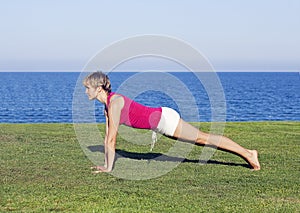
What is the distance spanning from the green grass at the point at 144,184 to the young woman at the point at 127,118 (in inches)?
23.3

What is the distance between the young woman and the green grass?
59 centimetres

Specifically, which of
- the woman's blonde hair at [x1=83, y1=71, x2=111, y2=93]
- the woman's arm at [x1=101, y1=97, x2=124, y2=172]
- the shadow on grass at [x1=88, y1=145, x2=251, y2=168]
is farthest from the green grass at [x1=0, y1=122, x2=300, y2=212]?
the woman's blonde hair at [x1=83, y1=71, x2=111, y2=93]

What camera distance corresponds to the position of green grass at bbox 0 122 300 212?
8.40m

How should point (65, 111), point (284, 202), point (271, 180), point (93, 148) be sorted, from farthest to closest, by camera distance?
point (65, 111) < point (93, 148) < point (271, 180) < point (284, 202)

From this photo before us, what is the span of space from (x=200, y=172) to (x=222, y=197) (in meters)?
2.27

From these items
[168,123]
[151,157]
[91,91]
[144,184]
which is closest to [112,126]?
[91,91]

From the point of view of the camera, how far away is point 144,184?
33.0ft

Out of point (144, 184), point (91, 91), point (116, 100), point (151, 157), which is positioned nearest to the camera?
point (144, 184)

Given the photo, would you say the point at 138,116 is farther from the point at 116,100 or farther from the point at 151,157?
the point at 151,157

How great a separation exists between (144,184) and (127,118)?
1570mm

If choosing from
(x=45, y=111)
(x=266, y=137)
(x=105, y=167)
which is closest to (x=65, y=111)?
(x=45, y=111)

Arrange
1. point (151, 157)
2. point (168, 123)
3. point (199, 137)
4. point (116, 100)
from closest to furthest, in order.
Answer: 1. point (116, 100)
2. point (168, 123)
3. point (199, 137)
4. point (151, 157)

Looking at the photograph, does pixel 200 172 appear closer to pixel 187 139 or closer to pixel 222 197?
pixel 187 139

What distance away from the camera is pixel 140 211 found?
8.04 meters
